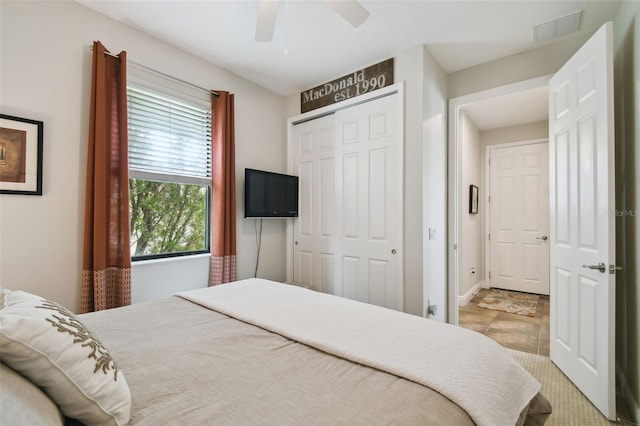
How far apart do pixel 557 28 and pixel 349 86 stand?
1.77 metres

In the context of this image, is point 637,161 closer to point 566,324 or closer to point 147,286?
point 566,324

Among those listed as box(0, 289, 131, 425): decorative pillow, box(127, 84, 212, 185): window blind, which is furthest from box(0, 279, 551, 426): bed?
box(127, 84, 212, 185): window blind

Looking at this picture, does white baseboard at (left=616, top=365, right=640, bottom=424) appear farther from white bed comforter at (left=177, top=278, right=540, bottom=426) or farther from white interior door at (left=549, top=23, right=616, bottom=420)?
white bed comforter at (left=177, top=278, right=540, bottom=426)

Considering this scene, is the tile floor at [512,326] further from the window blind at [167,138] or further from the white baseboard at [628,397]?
the window blind at [167,138]

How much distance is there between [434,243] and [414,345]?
182 centimetres

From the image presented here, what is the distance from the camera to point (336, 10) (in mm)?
1787

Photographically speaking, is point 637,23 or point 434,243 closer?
point 637,23

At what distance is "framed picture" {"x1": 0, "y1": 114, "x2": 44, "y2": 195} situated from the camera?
5.91ft

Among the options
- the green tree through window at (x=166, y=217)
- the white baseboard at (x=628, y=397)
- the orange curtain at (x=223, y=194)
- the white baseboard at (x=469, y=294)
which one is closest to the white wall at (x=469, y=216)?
the white baseboard at (x=469, y=294)

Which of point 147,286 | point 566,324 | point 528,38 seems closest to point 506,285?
point 566,324

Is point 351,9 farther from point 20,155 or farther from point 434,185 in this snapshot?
point 20,155

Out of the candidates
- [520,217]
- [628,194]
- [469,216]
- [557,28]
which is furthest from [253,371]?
[520,217]

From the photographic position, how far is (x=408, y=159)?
2699mm

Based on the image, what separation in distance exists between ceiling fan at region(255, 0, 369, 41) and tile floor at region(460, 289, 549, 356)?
3.06 m
